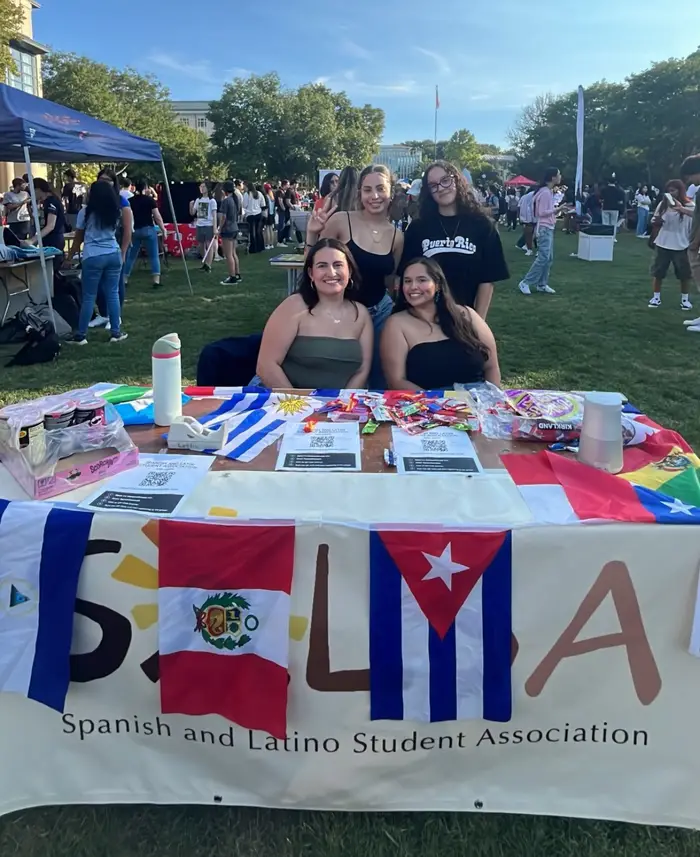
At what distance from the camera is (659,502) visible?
1638mm

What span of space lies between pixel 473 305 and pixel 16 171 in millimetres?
28060

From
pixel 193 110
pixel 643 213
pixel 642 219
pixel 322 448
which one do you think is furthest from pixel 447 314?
pixel 193 110

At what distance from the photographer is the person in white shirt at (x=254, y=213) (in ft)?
46.1

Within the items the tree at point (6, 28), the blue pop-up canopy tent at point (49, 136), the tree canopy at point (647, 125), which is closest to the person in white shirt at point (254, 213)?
the blue pop-up canopy tent at point (49, 136)

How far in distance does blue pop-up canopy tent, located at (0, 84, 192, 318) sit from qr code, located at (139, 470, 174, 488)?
517 centimetres

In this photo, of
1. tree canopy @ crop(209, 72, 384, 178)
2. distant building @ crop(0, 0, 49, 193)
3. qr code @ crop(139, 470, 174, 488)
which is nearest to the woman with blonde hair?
qr code @ crop(139, 470, 174, 488)

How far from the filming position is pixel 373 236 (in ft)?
11.3

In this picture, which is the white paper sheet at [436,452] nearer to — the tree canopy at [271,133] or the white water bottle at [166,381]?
the white water bottle at [166,381]

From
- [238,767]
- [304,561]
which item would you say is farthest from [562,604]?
[238,767]

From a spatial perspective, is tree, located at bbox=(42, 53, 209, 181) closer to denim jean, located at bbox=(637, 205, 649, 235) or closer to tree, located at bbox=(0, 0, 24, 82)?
tree, located at bbox=(0, 0, 24, 82)

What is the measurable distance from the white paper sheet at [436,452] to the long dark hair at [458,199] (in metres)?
1.81

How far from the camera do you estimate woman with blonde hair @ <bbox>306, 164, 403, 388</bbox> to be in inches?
134

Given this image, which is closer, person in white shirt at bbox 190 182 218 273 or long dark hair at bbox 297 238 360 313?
long dark hair at bbox 297 238 360 313

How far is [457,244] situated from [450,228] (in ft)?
0.29
